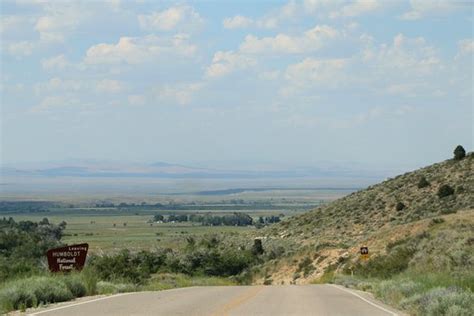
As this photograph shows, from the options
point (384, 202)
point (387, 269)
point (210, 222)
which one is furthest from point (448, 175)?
point (210, 222)

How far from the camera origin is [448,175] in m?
70.4

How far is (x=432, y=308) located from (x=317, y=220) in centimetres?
5829

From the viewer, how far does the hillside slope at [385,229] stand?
40312 millimetres

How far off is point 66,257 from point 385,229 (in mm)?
34012

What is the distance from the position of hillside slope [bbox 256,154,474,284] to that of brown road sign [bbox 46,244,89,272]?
1416 centimetres

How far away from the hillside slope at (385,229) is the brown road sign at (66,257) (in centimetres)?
1416

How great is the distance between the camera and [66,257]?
24797 millimetres

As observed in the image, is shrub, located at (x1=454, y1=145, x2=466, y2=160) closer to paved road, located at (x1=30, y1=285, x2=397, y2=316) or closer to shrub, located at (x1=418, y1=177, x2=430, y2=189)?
shrub, located at (x1=418, y1=177, x2=430, y2=189)

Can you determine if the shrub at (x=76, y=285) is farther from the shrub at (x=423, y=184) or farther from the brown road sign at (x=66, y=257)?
the shrub at (x=423, y=184)

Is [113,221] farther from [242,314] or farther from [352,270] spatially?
[242,314]

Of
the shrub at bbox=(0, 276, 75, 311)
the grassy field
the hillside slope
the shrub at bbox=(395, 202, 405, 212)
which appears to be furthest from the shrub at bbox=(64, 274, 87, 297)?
the grassy field

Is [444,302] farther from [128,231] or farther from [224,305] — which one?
[128,231]

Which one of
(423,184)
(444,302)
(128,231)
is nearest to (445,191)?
(423,184)

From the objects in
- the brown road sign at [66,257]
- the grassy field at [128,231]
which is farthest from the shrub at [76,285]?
the grassy field at [128,231]
